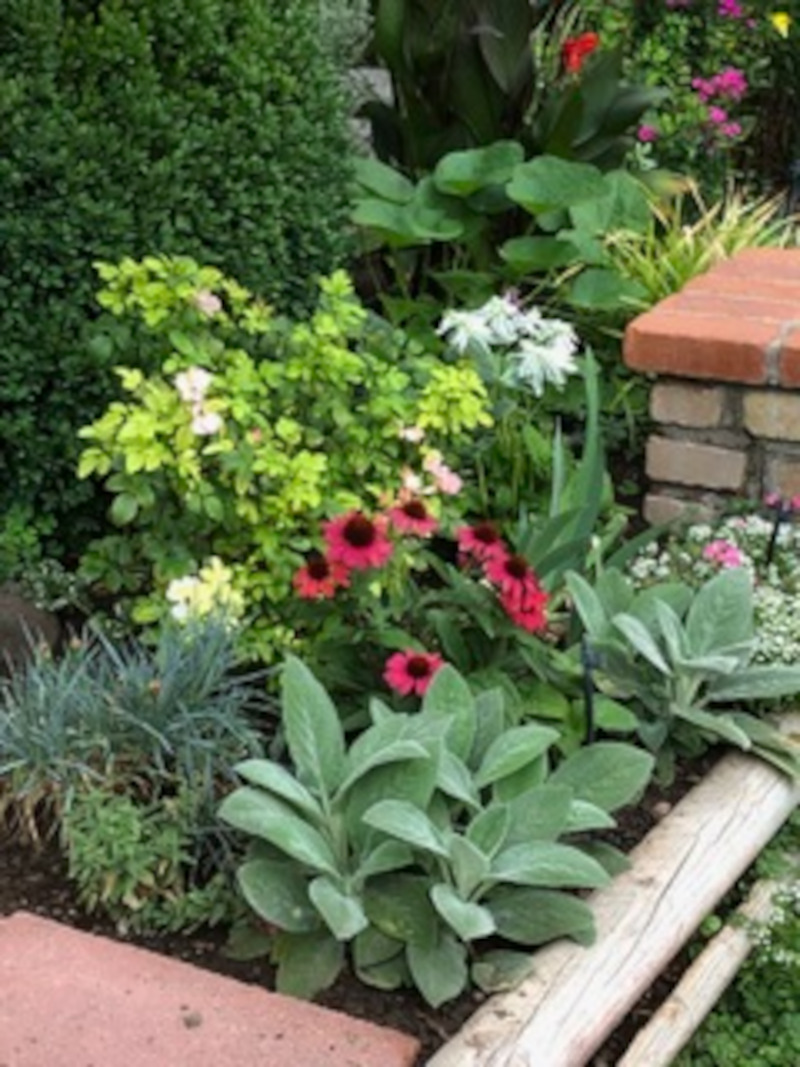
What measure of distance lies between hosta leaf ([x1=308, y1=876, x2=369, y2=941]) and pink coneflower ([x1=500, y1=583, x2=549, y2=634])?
578mm

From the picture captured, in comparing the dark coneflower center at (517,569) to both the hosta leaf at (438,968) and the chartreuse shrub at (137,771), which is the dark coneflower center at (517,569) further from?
the hosta leaf at (438,968)

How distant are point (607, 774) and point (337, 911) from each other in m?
0.54

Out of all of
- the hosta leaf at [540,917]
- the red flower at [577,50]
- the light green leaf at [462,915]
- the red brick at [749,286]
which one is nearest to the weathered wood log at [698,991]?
the hosta leaf at [540,917]

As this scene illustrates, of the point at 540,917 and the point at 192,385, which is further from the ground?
the point at 192,385

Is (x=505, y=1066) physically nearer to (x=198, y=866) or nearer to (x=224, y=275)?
(x=198, y=866)

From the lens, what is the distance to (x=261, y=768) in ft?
8.16

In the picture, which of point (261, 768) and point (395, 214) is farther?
point (395, 214)

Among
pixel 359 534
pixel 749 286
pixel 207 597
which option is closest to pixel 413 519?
pixel 359 534

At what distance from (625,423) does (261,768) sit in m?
2.08

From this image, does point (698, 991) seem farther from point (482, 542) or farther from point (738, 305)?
point (738, 305)

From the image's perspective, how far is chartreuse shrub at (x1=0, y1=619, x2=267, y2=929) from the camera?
2.59 metres

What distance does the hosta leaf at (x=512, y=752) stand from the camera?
2.60 meters

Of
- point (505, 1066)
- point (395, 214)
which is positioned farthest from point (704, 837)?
point (395, 214)

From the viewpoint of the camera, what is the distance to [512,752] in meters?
2.62
